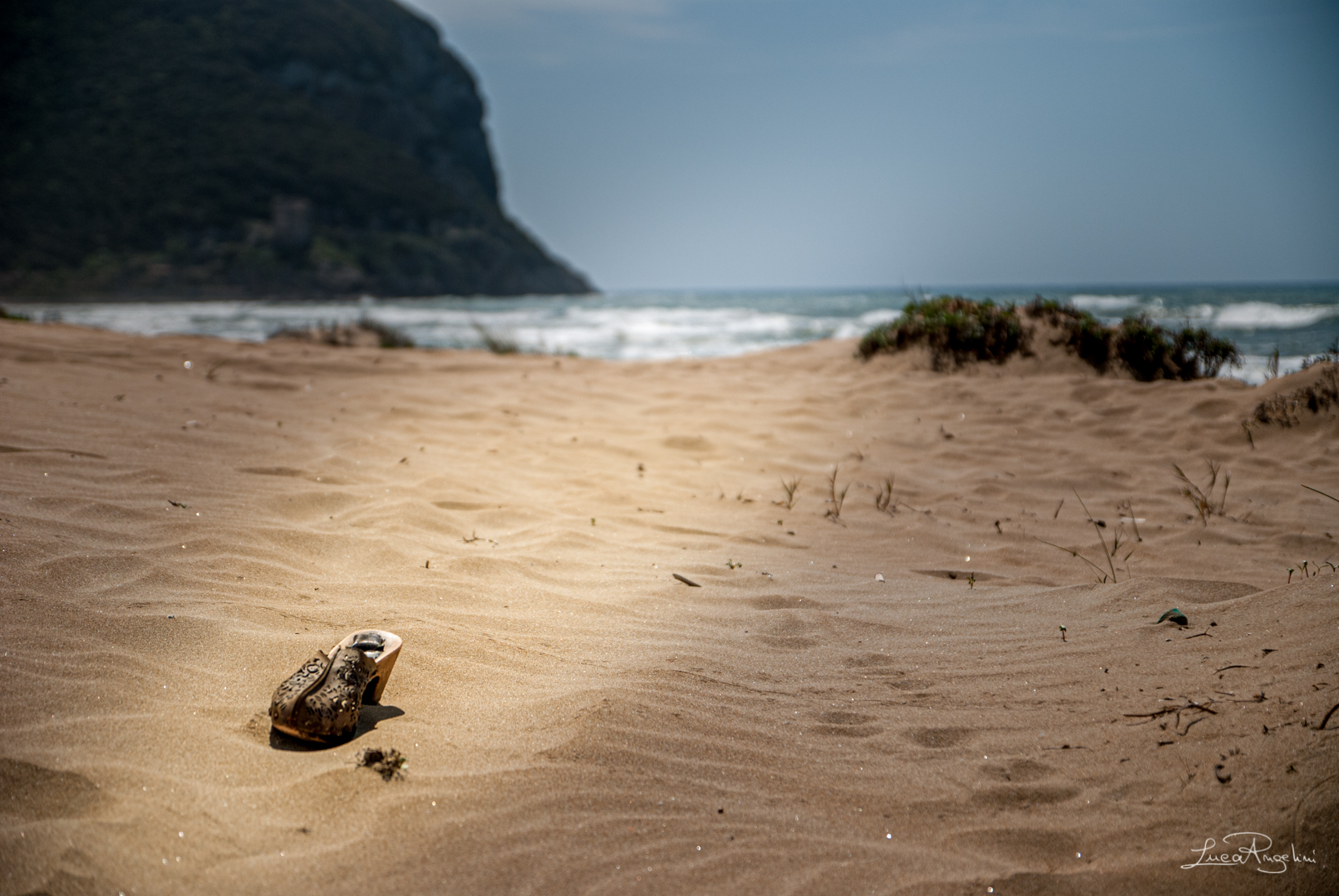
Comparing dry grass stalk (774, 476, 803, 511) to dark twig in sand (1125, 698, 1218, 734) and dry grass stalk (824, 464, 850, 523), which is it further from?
dark twig in sand (1125, 698, 1218, 734)

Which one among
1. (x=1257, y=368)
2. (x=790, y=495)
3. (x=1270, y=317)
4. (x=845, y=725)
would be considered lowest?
(x=845, y=725)

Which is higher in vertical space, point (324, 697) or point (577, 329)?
point (577, 329)

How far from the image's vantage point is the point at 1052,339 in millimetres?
7465

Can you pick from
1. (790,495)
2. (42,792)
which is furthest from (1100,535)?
(42,792)

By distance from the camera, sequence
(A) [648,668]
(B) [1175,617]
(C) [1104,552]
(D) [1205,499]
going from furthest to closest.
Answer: (D) [1205,499]
(C) [1104,552]
(B) [1175,617]
(A) [648,668]

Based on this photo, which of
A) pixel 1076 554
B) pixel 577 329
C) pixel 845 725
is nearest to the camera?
pixel 845 725

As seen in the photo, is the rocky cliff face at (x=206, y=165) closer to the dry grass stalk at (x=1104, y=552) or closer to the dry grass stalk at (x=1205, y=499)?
the dry grass stalk at (x=1104, y=552)

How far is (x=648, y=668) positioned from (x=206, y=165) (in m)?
52.1

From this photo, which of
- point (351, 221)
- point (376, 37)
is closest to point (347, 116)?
point (376, 37)

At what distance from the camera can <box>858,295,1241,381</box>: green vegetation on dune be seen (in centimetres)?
683

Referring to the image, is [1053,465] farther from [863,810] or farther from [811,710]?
[863,810]

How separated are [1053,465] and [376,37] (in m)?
81.3

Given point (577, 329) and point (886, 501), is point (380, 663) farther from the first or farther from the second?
point (577, 329)
